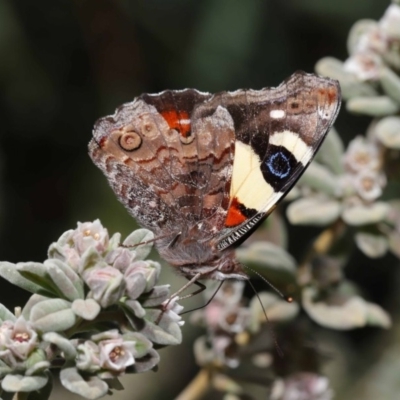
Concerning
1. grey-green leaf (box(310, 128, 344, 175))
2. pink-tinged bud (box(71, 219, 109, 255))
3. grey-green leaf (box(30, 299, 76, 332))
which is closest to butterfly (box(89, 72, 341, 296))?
grey-green leaf (box(310, 128, 344, 175))

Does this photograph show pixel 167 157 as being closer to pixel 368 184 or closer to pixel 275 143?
pixel 275 143

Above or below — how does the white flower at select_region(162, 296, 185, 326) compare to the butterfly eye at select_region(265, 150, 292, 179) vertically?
below

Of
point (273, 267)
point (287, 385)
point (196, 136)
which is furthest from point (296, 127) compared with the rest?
point (287, 385)

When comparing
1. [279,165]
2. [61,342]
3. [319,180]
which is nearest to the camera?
[61,342]

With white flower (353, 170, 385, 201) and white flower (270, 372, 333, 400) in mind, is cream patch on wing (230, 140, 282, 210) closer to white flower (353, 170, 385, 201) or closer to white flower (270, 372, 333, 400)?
white flower (353, 170, 385, 201)

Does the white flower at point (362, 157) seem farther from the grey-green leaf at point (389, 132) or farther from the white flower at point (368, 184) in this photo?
the grey-green leaf at point (389, 132)

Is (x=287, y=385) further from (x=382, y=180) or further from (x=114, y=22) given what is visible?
(x=114, y=22)

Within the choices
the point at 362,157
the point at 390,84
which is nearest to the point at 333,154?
the point at 362,157
